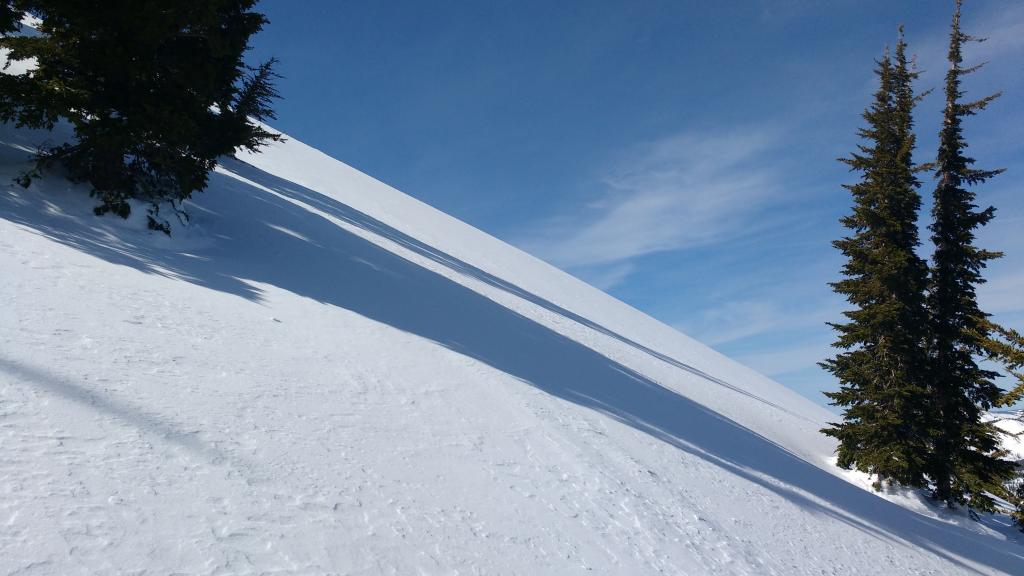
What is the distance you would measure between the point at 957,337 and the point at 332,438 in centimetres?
1689

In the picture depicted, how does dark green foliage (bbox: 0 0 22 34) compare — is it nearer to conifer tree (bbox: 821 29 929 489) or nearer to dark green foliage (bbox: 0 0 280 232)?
dark green foliage (bbox: 0 0 280 232)

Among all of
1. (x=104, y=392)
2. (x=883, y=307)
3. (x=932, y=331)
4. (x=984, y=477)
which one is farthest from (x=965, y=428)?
(x=104, y=392)

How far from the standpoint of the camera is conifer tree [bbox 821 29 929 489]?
45.1 ft

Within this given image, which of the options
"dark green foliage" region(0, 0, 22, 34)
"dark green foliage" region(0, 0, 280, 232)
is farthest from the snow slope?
"dark green foliage" region(0, 0, 22, 34)

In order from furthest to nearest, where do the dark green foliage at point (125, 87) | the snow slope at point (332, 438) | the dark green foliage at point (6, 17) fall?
the dark green foliage at point (6, 17) < the dark green foliage at point (125, 87) < the snow slope at point (332, 438)

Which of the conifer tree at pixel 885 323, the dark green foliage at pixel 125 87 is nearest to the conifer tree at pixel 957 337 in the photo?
the conifer tree at pixel 885 323

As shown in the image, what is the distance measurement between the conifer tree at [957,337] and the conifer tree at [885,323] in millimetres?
550

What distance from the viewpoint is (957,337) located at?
1496 cm

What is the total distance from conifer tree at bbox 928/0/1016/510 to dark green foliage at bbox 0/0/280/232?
686 inches

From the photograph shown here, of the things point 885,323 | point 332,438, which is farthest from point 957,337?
point 332,438

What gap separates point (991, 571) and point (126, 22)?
16.4m

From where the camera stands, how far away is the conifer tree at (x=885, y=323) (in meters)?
13.7

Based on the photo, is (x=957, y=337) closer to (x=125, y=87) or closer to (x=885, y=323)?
(x=885, y=323)

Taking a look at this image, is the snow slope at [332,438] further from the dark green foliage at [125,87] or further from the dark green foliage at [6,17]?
the dark green foliage at [6,17]
